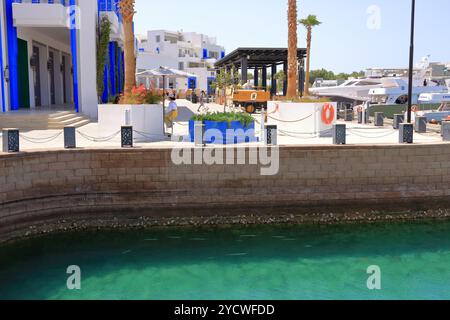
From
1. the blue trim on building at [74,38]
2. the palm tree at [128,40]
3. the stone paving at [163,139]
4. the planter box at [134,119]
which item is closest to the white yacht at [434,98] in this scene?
the stone paving at [163,139]

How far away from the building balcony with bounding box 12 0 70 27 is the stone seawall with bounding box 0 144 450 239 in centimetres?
1161

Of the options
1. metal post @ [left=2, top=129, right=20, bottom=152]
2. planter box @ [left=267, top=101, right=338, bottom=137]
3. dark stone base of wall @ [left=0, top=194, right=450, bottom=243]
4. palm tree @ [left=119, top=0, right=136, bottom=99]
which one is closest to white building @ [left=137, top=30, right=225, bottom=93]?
palm tree @ [left=119, top=0, right=136, bottom=99]

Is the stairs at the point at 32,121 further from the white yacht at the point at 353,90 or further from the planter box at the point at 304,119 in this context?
the white yacht at the point at 353,90

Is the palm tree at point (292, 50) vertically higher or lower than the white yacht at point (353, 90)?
higher

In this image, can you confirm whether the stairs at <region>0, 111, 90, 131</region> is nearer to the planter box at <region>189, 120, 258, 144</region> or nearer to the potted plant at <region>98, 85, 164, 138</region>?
the potted plant at <region>98, 85, 164, 138</region>

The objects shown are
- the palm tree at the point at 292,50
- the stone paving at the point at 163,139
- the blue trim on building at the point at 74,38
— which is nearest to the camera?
the stone paving at the point at 163,139

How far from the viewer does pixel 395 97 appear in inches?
1647

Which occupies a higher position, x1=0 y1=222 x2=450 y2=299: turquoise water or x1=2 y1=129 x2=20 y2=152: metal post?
x1=2 y1=129 x2=20 y2=152: metal post

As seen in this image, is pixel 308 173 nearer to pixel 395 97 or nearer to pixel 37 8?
pixel 37 8

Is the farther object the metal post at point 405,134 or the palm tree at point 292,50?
the palm tree at point 292,50

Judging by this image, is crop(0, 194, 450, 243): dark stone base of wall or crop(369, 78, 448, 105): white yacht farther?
crop(369, 78, 448, 105): white yacht

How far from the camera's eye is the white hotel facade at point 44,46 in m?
21.8

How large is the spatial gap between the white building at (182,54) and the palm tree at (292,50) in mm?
37785

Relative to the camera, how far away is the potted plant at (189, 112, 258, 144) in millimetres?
15586
